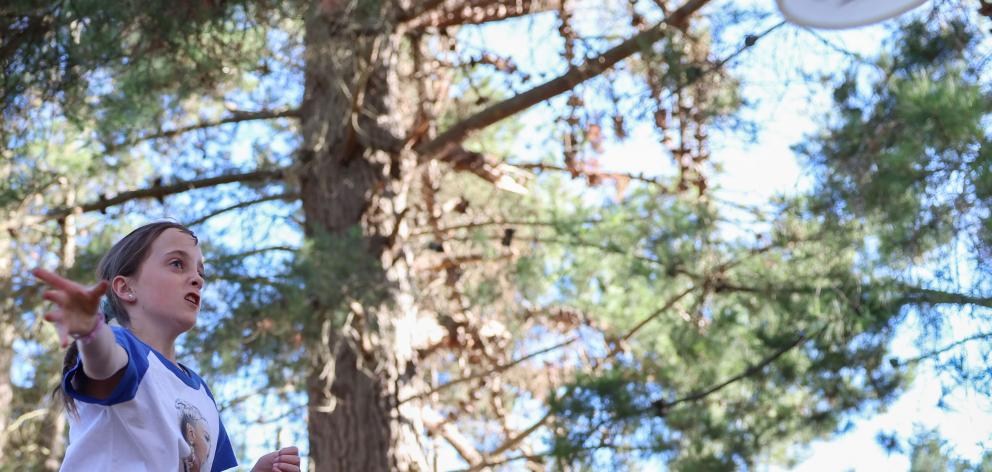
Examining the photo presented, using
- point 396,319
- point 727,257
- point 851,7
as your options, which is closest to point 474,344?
point 396,319

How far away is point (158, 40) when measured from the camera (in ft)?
15.0

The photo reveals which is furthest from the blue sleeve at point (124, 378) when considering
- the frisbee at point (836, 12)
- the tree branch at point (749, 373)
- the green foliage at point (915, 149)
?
the tree branch at point (749, 373)

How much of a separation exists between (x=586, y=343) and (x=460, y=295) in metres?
0.90

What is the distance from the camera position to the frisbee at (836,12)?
289cm

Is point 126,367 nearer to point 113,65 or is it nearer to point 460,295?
point 113,65

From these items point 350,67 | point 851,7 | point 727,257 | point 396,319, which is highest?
point 350,67

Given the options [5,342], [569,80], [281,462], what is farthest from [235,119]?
[281,462]

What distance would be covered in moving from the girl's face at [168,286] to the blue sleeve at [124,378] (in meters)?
0.24

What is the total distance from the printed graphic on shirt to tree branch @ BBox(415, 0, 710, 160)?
295 centimetres

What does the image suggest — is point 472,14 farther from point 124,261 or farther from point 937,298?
point 124,261

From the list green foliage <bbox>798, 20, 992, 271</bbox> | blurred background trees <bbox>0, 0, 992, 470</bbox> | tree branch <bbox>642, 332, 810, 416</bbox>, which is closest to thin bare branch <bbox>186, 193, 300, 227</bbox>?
blurred background trees <bbox>0, 0, 992, 470</bbox>

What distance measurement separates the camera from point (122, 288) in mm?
2234

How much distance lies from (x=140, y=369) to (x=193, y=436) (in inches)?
7.5

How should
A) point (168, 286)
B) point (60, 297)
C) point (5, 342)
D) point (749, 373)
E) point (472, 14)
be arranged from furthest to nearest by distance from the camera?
1. point (5, 342)
2. point (472, 14)
3. point (749, 373)
4. point (168, 286)
5. point (60, 297)
